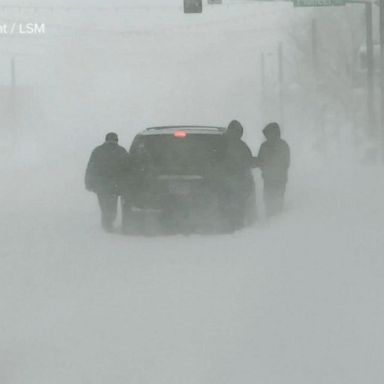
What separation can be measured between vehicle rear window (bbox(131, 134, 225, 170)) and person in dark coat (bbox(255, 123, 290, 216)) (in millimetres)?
2574

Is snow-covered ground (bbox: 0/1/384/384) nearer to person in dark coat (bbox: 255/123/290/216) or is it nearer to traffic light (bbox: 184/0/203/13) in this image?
person in dark coat (bbox: 255/123/290/216)

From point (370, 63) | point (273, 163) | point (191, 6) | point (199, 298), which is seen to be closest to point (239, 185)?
point (273, 163)

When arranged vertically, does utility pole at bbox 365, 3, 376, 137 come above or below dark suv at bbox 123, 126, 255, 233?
above

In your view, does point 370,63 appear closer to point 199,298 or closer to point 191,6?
point 191,6

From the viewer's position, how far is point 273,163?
20172mm

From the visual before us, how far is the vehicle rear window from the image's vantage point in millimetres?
17109

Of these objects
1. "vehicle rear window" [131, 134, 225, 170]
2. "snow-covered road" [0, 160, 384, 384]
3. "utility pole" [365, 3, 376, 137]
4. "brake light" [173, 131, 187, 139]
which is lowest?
"snow-covered road" [0, 160, 384, 384]

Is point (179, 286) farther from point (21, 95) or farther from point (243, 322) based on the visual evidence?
point (21, 95)

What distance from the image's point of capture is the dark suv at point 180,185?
17.0 metres

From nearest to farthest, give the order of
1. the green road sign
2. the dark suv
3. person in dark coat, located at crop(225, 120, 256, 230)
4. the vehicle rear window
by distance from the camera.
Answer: the dark suv
the vehicle rear window
person in dark coat, located at crop(225, 120, 256, 230)
the green road sign

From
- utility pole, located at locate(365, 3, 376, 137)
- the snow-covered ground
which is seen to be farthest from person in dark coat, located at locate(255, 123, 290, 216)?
utility pole, located at locate(365, 3, 376, 137)

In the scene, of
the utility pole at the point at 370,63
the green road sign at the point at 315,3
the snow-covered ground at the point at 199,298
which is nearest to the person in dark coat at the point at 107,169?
the snow-covered ground at the point at 199,298

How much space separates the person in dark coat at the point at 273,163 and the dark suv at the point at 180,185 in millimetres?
2540

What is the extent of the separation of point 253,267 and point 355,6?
6141 centimetres
